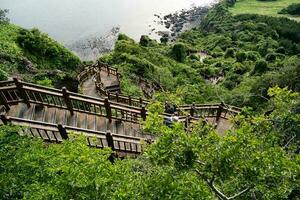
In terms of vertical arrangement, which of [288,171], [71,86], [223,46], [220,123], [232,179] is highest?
[288,171]

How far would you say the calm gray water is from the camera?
6122 cm

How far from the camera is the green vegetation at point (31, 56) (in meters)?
21.3

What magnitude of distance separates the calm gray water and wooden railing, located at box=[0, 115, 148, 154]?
161 ft

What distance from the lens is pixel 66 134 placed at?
40.8 feet

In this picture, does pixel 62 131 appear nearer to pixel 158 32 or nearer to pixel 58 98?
pixel 58 98

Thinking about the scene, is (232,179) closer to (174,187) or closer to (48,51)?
(174,187)

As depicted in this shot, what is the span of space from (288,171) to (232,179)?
1451mm

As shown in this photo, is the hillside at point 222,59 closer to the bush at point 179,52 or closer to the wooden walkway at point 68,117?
the bush at point 179,52

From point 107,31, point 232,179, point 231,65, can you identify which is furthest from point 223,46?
point 232,179

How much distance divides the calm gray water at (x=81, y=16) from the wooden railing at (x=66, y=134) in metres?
49.0

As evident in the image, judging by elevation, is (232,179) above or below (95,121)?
above

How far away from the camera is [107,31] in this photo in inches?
2598

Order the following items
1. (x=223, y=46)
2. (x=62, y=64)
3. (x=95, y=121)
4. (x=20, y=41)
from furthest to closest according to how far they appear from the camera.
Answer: (x=223, y=46), (x=62, y=64), (x=20, y=41), (x=95, y=121)

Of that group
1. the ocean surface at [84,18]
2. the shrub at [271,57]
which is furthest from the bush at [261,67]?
the ocean surface at [84,18]
